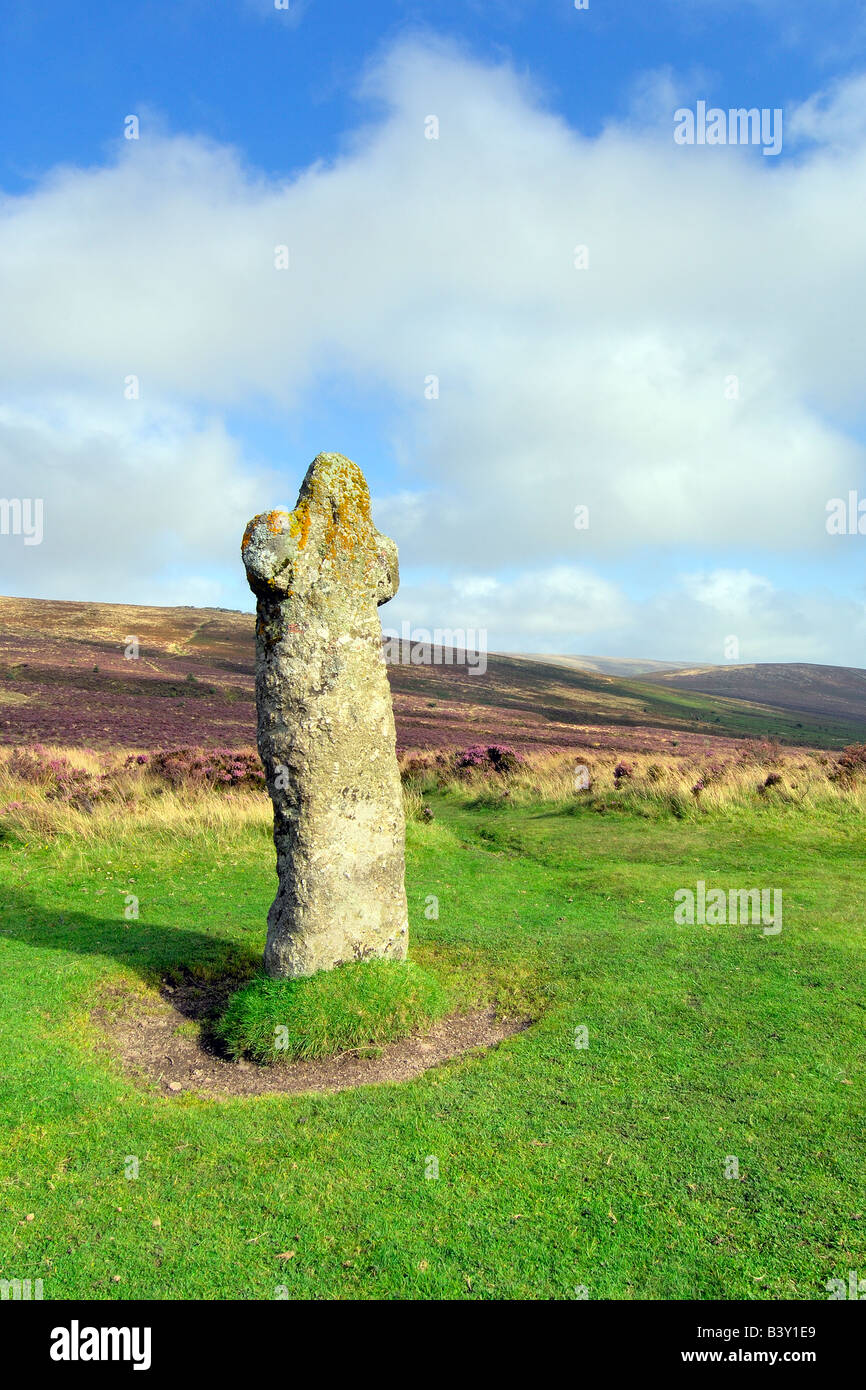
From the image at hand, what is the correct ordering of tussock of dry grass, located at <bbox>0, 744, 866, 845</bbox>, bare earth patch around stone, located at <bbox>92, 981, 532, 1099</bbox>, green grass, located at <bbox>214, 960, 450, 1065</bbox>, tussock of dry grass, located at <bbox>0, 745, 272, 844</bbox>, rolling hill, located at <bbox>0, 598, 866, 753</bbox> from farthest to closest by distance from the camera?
rolling hill, located at <bbox>0, 598, 866, 753</bbox> → tussock of dry grass, located at <bbox>0, 744, 866, 845</bbox> → tussock of dry grass, located at <bbox>0, 745, 272, 844</bbox> → green grass, located at <bbox>214, 960, 450, 1065</bbox> → bare earth patch around stone, located at <bbox>92, 981, 532, 1099</bbox>

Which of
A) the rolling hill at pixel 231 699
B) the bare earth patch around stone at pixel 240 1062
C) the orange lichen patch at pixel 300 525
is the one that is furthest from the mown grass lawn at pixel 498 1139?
the rolling hill at pixel 231 699

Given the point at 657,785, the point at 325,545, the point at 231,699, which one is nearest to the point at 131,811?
the point at 325,545

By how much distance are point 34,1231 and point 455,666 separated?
115 m

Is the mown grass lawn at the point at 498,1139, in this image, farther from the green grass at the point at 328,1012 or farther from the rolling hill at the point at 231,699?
the rolling hill at the point at 231,699

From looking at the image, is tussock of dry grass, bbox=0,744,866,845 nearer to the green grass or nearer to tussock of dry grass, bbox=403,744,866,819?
tussock of dry grass, bbox=403,744,866,819

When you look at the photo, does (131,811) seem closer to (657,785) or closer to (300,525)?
(300,525)

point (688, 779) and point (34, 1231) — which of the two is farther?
point (688, 779)

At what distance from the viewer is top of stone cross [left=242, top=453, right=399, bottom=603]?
7988mm

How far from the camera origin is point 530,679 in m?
118

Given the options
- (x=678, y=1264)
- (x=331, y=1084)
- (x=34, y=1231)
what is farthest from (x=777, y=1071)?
(x=34, y=1231)

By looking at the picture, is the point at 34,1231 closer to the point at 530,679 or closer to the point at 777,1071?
the point at 777,1071

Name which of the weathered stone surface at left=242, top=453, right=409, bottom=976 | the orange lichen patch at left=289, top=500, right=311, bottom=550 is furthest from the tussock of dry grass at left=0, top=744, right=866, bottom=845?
the orange lichen patch at left=289, top=500, right=311, bottom=550

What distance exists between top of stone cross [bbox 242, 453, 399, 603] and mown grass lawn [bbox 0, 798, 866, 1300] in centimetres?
449

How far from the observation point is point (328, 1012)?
757 centimetres
